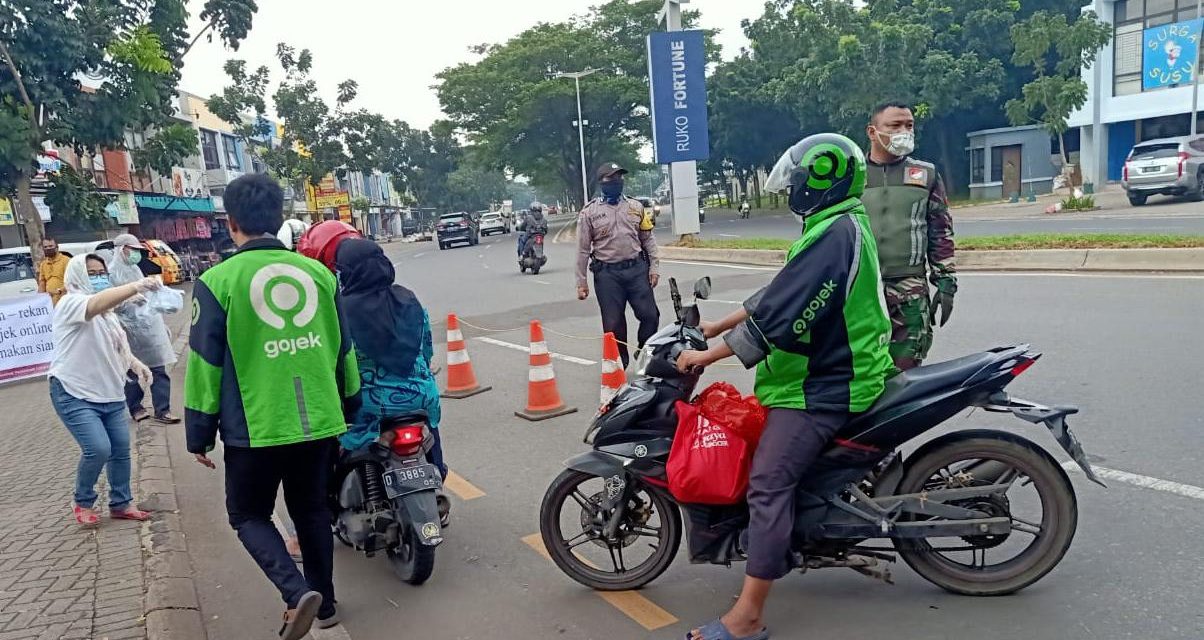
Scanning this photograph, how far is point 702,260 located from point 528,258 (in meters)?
3.99

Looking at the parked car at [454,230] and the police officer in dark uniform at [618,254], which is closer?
the police officer in dark uniform at [618,254]

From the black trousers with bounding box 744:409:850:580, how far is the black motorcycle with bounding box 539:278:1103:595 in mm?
141

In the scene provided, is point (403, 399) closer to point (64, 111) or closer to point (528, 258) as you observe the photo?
point (64, 111)

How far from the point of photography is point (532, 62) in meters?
45.6

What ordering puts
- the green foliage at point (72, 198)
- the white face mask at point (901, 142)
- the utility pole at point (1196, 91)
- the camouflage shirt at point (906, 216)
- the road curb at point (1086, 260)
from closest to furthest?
the white face mask at point (901, 142) → the camouflage shirt at point (906, 216) → the road curb at point (1086, 260) → the green foliage at point (72, 198) → the utility pole at point (1196, 91)

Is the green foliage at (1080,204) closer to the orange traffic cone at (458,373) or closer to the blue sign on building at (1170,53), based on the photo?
the blue sign on building at (1170,53)

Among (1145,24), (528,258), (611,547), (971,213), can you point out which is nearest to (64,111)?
(528,258)

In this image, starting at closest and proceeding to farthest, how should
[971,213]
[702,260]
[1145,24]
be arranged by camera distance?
[702,260], [971,213], [1145,24]

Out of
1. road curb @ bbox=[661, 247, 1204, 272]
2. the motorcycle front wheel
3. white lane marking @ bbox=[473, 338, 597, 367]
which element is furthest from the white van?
the motorcycle front wheel

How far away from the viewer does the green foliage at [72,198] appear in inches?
544

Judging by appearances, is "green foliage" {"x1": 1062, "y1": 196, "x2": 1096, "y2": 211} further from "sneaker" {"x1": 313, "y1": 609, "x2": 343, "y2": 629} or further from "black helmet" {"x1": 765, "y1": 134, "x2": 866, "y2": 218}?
"sneaker" {"x1": 313, "y1": 609, "x2": 343, "y2": 629}

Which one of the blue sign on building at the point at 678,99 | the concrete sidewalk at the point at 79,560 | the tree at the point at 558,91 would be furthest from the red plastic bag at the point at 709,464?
the tree at the point at 558,91

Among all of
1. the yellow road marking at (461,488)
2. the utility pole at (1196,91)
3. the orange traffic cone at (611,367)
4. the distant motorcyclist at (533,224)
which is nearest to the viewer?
the yellow road marking at (461,488)

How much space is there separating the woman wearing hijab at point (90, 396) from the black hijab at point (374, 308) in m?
1.50
